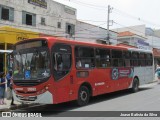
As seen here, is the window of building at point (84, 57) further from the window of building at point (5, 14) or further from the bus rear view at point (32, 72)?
the window of building at point (5, 14)

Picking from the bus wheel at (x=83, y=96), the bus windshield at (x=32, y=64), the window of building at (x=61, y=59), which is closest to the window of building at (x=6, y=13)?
the bus windshield at (x=32, y=64)

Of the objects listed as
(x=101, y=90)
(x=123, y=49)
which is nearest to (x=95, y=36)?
(x=123, y=49)

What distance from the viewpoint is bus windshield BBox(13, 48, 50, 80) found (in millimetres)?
10123

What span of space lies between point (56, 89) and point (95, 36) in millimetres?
27713

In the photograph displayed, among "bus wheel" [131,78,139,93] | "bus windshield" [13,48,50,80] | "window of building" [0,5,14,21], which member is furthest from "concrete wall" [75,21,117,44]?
"bus windshield" [13,48,50,80]

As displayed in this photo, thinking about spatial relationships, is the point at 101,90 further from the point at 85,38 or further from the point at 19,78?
the point at 85,38

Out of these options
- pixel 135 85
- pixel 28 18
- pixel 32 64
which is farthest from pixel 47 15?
pixel 32 64

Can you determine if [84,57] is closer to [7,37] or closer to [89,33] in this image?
[7,37]

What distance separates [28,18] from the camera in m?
27.3

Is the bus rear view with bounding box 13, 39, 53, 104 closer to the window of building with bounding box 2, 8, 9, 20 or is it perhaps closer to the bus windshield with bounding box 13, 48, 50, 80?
the bus windshield with bounding box 13, 48, 50, 80

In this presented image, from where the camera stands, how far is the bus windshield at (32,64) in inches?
399

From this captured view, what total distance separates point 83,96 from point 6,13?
611 inches

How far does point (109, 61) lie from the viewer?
14102 mm

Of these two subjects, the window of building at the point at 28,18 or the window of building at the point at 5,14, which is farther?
the window of building at the point at 28,18
